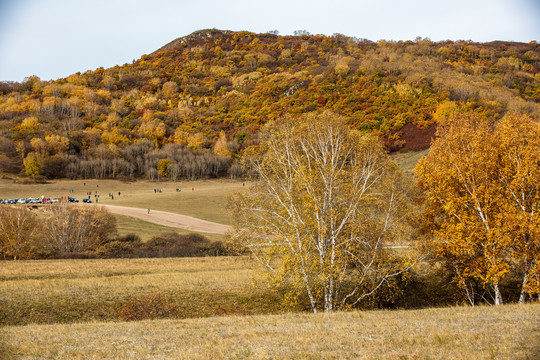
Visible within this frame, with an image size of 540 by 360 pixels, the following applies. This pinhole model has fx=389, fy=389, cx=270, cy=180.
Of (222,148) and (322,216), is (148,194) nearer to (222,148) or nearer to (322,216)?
(222,148)

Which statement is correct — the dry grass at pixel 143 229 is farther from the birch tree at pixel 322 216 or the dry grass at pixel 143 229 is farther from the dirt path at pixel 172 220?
the birch tree at pixel 322 216

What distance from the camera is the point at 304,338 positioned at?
11.8 meters

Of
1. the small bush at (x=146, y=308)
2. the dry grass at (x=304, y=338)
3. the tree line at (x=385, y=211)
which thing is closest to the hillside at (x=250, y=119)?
the tree line at (x=385, y=211)

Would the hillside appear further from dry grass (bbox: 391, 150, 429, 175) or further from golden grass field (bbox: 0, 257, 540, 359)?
golden grass field (bbox: 0, 257, 540, 359)

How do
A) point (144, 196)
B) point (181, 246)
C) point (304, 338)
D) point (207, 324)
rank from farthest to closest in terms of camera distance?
point (144, 196) → point (181, 246) → point (207, 324) → point (304, 338)

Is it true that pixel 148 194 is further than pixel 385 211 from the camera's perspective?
Yes

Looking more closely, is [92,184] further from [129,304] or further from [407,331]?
[407,331]

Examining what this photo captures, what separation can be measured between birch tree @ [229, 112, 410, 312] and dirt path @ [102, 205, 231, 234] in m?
39.8

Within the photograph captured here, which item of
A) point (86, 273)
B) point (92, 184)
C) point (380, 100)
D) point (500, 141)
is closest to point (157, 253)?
point (86, 273)

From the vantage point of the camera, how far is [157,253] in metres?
46.0

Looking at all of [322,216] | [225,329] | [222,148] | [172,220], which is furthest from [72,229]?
[222,148]

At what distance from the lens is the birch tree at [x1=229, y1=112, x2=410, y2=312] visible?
19.8m

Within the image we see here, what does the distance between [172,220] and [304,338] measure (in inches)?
2287

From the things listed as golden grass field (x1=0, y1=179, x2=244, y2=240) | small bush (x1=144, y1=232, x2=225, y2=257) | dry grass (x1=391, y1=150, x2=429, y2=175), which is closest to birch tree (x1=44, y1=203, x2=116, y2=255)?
golden grass field (x1=0, y1=179, x2=244, y2=240)
